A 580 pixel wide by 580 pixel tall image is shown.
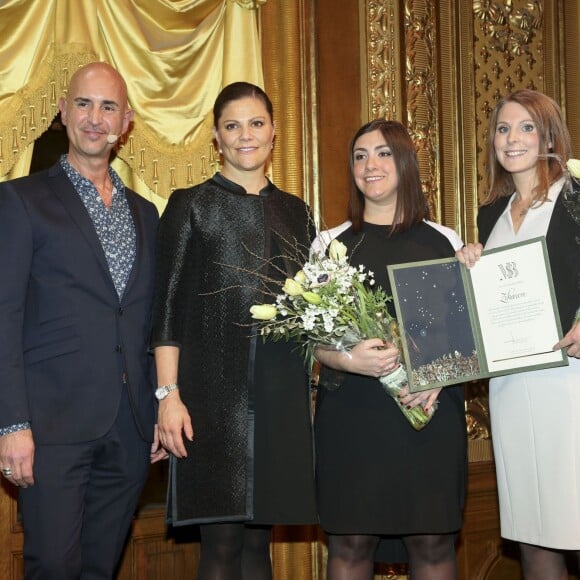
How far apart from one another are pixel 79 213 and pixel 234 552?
1.23m

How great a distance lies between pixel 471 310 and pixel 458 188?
5.88 ft

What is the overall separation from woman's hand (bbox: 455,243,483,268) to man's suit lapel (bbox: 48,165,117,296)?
45.6 inches

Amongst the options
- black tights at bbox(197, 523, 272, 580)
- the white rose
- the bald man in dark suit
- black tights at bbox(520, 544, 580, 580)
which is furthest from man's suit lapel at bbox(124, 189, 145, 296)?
black tights at bbox(520, 544, 580, 580)

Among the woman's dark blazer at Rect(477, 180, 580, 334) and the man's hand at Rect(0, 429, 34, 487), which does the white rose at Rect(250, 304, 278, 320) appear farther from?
the woman's dark blazer at Rect(477, 180, 580, 334)

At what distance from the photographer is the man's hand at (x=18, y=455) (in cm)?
282

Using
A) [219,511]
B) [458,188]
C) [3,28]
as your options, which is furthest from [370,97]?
[219,511]

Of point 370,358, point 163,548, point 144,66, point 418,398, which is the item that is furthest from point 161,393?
point 144,66

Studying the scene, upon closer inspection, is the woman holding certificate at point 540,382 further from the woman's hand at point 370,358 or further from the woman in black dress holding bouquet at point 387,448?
the woman's hand at point 370,358

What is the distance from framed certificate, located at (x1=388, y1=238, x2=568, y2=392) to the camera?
294cm

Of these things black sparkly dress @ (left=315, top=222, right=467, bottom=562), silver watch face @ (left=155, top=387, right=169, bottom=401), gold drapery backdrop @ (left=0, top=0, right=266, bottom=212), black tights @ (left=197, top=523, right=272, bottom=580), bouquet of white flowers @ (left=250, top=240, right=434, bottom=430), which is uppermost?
gold drapery backdrop @ (left=0, top=0, right=266, bottom=212)

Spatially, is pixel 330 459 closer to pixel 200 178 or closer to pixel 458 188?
pixel 200 178

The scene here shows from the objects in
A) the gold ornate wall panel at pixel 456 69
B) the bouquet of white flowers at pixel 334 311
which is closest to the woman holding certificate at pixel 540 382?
the bouquet of white flowers at pixel 334 311

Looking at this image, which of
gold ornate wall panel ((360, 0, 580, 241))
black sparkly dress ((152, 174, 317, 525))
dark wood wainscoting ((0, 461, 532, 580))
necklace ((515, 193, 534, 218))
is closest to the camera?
black sparkly dress ((152, 174, 317, 525))

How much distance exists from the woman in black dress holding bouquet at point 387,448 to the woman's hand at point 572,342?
0.44 m
